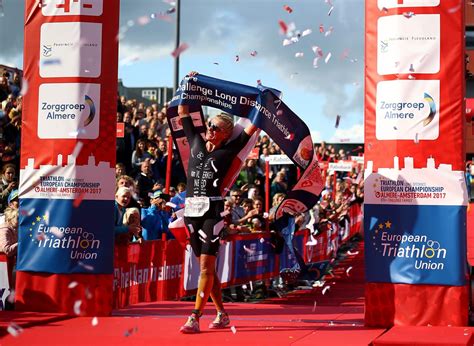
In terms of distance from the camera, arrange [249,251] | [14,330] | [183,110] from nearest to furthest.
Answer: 1. [14,330]
2. [183,110]
3. [249,251]

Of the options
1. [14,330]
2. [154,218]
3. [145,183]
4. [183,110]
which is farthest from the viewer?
[145,183]

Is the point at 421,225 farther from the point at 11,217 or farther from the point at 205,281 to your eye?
the point at 11,217

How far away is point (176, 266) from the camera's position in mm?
12531

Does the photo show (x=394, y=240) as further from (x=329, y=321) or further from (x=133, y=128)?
(x=133, y=128)

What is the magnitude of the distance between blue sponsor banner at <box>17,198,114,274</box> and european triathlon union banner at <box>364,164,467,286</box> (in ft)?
8.97

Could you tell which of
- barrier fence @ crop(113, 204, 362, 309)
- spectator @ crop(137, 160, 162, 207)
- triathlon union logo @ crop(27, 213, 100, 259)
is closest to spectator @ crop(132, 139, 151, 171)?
spectator @ crop(137, 160, 162, 207)

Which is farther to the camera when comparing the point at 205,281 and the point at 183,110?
the point at 183,110

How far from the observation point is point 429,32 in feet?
27.2

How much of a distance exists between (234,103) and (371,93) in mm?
1483

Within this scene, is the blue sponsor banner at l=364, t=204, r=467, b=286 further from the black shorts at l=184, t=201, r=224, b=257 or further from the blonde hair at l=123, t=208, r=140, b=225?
the blonde hair at l=123, t=208, r=140, b=225

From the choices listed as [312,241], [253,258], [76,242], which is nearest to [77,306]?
[76,242]

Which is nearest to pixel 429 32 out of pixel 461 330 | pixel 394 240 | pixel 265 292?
pixel 394 240

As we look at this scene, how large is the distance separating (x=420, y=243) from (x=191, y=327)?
2.31 meters

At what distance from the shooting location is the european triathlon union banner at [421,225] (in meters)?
8.31
